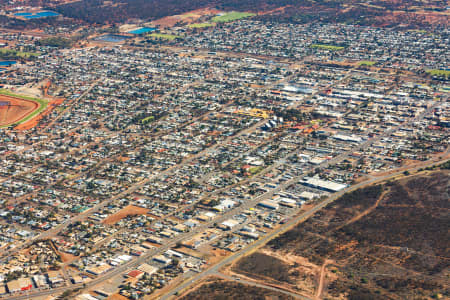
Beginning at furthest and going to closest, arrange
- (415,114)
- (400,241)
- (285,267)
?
(415,114) → (400,241) → (285,267)

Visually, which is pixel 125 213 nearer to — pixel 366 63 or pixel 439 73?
pixel 366 63

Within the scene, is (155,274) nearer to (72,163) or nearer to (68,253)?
(68,253)

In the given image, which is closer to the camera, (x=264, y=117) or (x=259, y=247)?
(x=259, y=247)

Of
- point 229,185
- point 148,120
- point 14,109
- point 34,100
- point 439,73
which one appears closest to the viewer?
point 229,185

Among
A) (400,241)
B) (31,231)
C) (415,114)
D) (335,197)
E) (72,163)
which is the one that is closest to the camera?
(400,241)

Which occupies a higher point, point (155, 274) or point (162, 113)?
point (162, 113)

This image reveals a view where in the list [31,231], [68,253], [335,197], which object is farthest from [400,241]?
[31,231]

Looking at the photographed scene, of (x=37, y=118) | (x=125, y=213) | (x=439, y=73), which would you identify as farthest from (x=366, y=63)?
(x=125, y=213)
